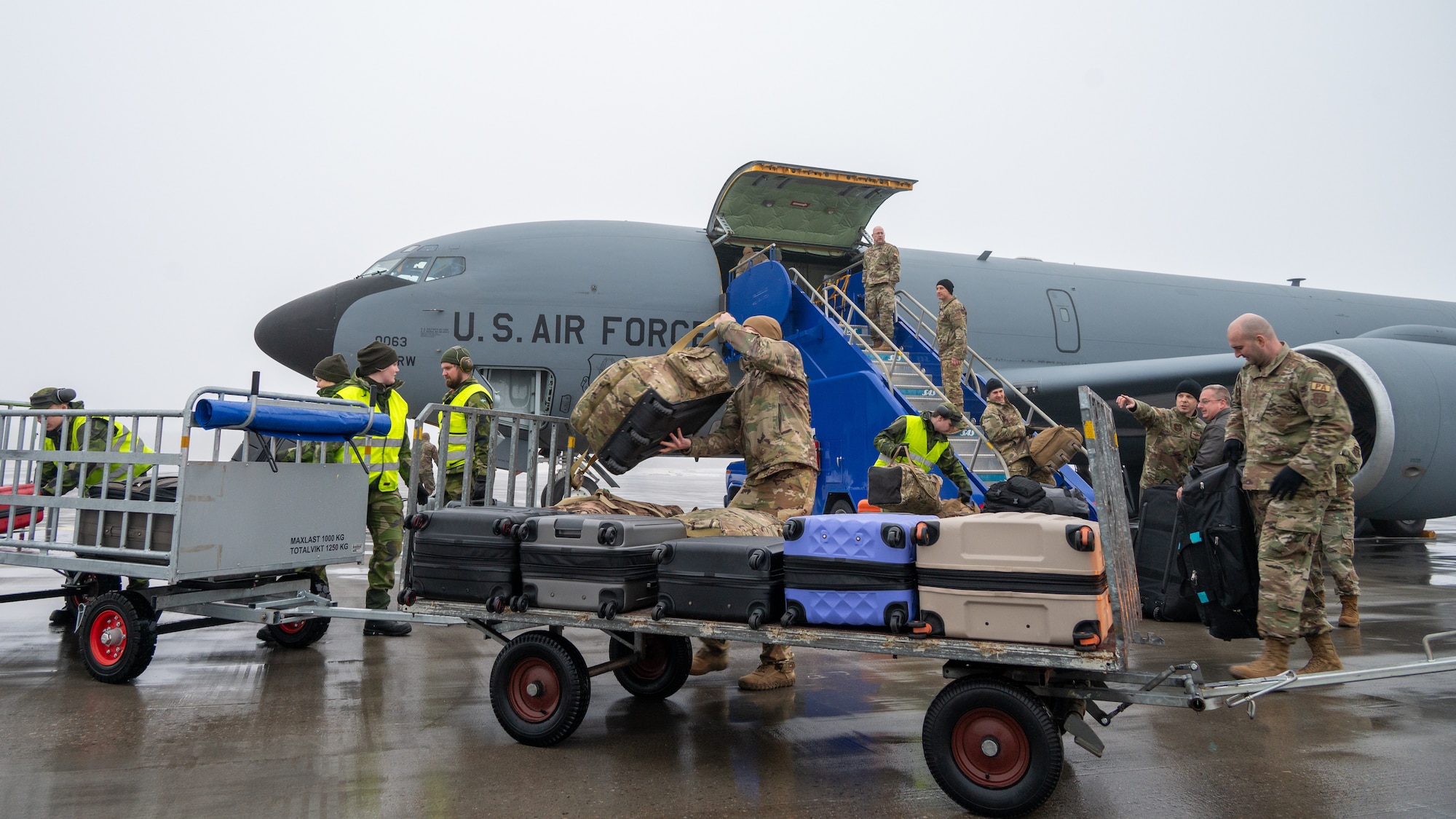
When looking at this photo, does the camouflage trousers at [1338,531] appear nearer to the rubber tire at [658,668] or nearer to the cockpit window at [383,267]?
the rubber tire at [658,668]

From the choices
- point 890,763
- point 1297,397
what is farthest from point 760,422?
point 1297,397

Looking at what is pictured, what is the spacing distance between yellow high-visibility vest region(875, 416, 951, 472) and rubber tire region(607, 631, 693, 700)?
2.64m

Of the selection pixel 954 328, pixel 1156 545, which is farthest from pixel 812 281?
pixel 1156 545

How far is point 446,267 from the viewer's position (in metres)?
10.3

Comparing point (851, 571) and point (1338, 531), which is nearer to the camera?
point (851, 571)

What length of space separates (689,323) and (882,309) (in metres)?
2.38

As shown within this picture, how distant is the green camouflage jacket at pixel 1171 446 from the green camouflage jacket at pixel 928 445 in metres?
1.53

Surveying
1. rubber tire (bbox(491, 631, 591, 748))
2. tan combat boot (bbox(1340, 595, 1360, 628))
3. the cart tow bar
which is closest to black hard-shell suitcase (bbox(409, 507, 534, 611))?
rubber tire (bbox(491, 631, 591, 748))

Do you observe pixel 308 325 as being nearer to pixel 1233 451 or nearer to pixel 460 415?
pixel 460 415

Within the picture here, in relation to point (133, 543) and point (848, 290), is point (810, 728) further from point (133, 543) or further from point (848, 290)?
point (848, 290)

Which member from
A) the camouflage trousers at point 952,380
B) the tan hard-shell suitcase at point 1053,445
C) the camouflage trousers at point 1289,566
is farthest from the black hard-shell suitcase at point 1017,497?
the camouflage trousers at point 952,380

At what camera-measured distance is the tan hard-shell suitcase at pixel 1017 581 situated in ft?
9.27

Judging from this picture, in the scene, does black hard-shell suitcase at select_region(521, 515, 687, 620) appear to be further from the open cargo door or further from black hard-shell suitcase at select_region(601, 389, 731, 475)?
the open cargo door

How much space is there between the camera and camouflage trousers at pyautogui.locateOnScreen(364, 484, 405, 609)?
5.91 metres
